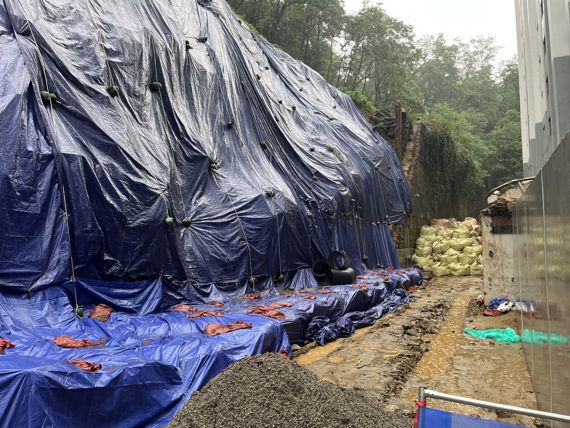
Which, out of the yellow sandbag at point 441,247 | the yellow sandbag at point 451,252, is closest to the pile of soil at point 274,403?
the yellow sandbag at point 451,252

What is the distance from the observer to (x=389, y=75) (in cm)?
3503

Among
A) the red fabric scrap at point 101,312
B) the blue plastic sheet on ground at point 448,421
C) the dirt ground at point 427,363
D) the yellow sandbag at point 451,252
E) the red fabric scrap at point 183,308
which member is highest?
the blue plastic sheet on ground at point 448,421

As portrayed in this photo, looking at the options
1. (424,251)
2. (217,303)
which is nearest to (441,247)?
(424,251)

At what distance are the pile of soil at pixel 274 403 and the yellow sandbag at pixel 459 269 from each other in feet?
49.8

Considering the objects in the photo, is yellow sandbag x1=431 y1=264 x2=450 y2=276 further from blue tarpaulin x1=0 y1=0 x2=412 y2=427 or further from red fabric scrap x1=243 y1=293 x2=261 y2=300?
red fabric scrap x1=243 y1=293 x2=261 y2=300

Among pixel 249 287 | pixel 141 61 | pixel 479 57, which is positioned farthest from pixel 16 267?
pixel 479 57

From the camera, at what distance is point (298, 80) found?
17078mm

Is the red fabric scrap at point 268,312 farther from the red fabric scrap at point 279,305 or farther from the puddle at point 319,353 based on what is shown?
the puddle at point 319,353

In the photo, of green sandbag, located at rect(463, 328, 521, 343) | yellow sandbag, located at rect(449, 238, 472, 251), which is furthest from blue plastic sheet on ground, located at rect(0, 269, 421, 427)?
yellow sandbag, located at rect(449, 238, 472, 251)

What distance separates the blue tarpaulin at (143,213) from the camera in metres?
3.93

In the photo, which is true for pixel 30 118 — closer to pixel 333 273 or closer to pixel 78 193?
pixel 78 193

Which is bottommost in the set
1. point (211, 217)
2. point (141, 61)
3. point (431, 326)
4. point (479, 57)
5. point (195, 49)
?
point (431, 326)

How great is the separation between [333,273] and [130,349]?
6.60 m

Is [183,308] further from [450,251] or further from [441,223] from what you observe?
[441,223]
